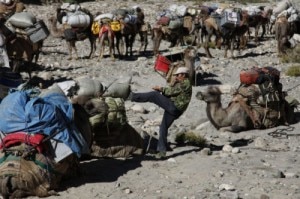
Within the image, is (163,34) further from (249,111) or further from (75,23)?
(249,111)

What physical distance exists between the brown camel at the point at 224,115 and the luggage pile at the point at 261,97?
0.12 m

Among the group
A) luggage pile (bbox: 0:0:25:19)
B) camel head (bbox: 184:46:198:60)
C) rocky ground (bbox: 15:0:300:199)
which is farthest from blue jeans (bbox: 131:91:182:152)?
luggage pile (bbox: 0:0:25:19)

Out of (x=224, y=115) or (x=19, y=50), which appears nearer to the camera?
(x=224, y=115)

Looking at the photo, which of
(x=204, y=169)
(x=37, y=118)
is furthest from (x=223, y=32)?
(x=37, y=118)

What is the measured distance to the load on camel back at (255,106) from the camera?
11859 millimetres

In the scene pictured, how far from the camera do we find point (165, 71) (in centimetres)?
1212

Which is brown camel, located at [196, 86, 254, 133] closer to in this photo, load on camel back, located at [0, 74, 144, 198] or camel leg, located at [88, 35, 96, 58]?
load on camel back, located at [0, 74, 144, 198]

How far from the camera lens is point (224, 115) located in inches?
465

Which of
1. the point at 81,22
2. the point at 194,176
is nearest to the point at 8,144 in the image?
the point at 194,176

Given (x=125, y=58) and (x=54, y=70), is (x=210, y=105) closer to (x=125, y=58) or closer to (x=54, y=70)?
(x=54, y=70)

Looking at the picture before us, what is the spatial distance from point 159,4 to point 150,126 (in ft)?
91.7

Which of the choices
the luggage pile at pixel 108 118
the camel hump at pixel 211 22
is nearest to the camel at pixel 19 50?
the luggage pile at pixel 108 118

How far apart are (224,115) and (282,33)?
10402mm

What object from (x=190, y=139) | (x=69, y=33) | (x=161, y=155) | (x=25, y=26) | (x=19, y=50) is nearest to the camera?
(x=161, y=155)
